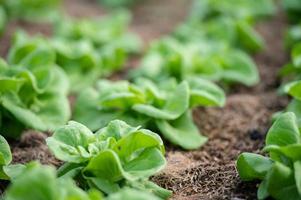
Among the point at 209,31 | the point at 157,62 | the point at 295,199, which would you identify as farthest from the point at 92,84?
the point at 295,199

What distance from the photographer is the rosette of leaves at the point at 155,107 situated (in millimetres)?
3447

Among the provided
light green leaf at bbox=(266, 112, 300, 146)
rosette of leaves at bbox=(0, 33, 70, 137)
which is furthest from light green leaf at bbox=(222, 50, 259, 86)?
light green leaf at bbox=(266, 112, 300, 146)

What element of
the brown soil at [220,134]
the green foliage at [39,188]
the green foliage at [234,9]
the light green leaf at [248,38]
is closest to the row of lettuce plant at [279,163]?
the brown soil at [220,134]

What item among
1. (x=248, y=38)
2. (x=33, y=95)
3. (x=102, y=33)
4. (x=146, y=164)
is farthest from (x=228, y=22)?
(x=146, y=164)

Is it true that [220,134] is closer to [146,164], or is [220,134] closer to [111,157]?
[146,164]

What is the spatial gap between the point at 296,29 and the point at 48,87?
97.7 inches

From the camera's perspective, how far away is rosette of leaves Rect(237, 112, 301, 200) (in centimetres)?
255

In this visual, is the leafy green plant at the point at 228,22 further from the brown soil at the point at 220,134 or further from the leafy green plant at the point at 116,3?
the leafy green plant at the point at 116,3

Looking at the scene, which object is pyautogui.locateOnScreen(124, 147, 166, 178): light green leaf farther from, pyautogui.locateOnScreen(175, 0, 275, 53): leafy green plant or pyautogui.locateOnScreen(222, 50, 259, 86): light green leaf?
pyautogui.locateOnScreen(175, 0, 275, 53): leafy green plant

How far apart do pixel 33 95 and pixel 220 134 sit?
1326 millimetres

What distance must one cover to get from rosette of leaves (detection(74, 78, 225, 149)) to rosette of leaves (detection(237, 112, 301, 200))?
76cm

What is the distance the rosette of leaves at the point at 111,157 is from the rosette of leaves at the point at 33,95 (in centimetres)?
69

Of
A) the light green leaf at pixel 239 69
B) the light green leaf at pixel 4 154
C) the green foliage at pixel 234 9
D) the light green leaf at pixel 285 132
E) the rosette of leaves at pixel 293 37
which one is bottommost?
the light green leaf at pixel 4 154

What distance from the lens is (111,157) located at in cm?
261
